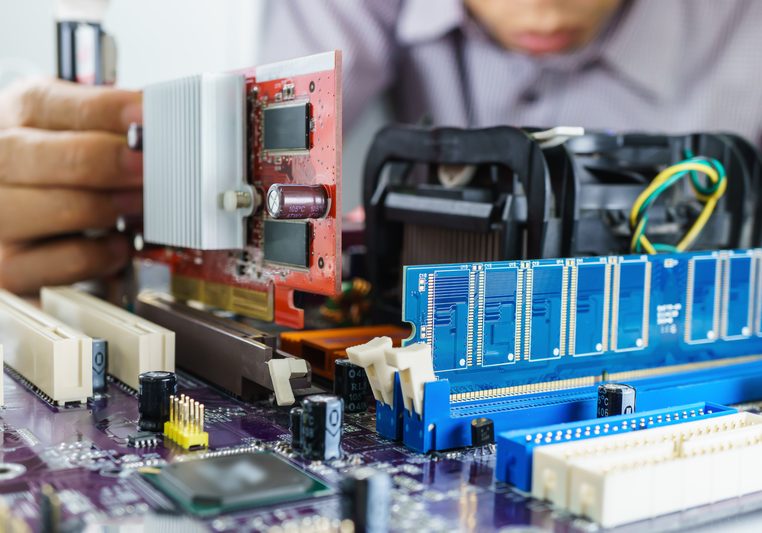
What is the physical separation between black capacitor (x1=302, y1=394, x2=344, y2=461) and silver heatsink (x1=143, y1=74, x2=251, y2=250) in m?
0.79

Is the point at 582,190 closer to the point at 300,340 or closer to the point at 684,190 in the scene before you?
the point at 684,190

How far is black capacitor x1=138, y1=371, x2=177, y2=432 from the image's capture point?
196 cm

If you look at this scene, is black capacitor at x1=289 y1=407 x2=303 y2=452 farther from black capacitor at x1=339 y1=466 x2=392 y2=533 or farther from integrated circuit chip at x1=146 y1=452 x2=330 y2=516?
black capacitor at x1=339 y1=466 x2=392 y2=533

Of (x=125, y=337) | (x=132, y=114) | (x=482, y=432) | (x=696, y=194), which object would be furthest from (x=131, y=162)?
(x=696, y=194)

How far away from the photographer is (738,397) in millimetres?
2373

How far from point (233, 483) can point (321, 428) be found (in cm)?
26

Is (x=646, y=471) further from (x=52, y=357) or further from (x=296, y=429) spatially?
(x=52, y=357)

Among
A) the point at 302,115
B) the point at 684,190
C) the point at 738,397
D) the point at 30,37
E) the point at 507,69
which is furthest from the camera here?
the point at 507,69

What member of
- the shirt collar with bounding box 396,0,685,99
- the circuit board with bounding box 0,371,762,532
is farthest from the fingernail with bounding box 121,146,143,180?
the shirt collar with bounding box 396,0,685,99

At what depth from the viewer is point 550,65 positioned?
4.45 meters

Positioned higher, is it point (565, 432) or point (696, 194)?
point (696, 194)

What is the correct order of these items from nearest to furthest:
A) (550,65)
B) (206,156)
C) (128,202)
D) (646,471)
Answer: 1. (646,471)
2. (206,156)
3. (128,202)
4. (550,65)

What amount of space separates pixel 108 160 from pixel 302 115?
1.17 metres

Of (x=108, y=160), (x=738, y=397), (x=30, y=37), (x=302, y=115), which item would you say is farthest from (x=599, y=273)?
(x=30, y=37)
